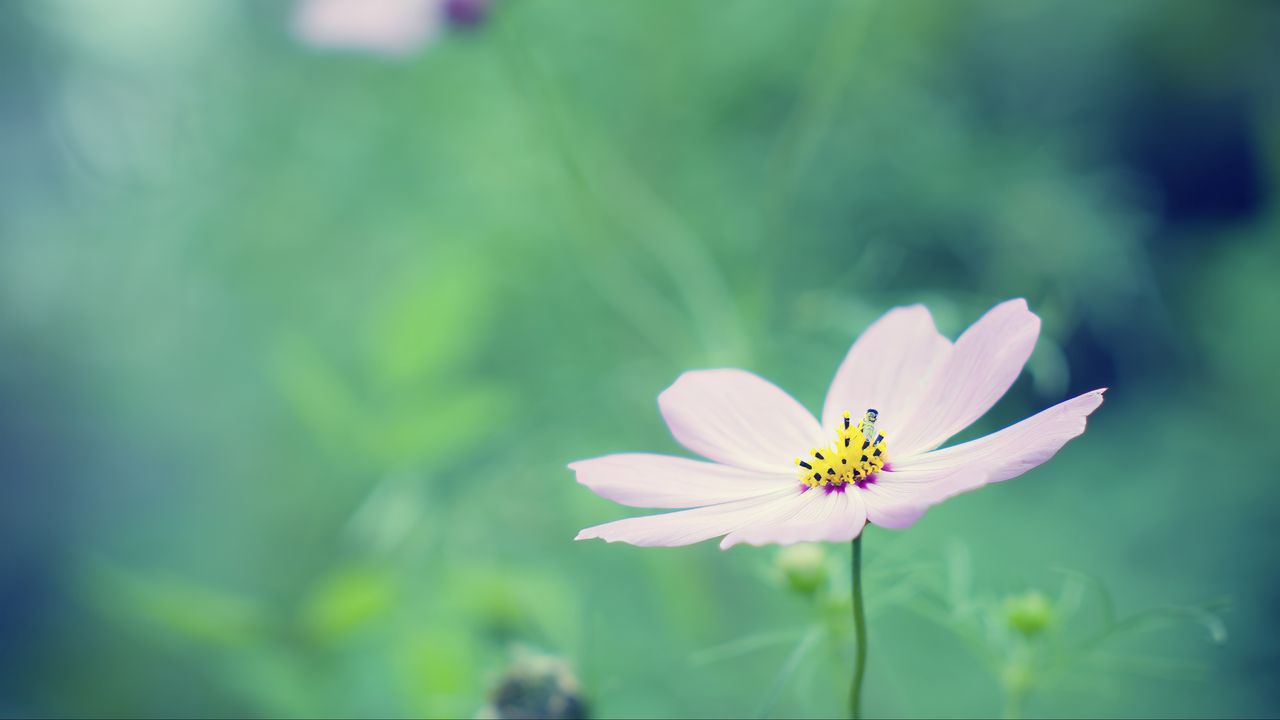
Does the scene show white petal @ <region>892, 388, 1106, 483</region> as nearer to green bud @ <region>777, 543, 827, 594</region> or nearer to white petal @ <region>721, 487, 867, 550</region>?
white petal @ <region>721, 487, 867, 550</region>

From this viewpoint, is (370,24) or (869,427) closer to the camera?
(869,427)

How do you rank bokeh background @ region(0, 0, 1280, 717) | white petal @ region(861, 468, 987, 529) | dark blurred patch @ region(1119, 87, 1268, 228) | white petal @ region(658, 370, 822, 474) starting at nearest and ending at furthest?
white petal @ region(861, 468, 987, 529), white petal @ region(658, 370, 822, 474), bokeh background @ region(0, 0, 1280, 717), dark blurred patch @ region(1119, 87, 1268, 228)

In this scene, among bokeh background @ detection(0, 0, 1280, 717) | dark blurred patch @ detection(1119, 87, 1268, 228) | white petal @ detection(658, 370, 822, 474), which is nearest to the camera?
white petal @ detection(658, 370, 822, 474)

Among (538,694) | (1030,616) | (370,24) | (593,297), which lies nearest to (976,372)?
(1030,616)

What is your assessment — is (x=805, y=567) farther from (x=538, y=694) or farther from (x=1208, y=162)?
(x=1208, y=162)

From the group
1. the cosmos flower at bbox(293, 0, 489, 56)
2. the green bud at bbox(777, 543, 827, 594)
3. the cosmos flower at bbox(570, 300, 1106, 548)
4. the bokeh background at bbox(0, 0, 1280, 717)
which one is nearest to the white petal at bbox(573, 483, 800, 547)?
the cosmos flower at bbox(570, 300, 1106, 548)
